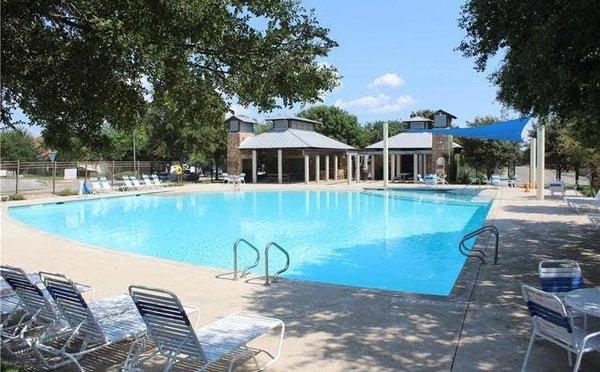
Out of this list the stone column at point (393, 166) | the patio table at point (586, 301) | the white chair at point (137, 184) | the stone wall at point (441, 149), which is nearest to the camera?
the patio table at point (586, 301)

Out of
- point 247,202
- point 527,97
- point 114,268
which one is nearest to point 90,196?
point 247,202

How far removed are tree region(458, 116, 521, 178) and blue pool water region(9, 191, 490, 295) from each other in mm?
14388

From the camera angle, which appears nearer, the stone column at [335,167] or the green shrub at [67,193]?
the green shrub at [67,193]

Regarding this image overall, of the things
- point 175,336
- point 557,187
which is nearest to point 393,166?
point 557,187

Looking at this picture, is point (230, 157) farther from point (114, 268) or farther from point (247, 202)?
point (114, 268)

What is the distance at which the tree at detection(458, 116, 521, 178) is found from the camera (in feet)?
133

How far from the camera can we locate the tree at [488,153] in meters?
40.4

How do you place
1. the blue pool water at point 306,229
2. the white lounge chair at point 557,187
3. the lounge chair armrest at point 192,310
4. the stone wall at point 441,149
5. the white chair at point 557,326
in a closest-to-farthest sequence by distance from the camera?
1. the white chair at point 557,326
2. the lounge chair armrest at point 192,310
3. the blue pool water at point 306,229
4. the white lounge chair at point 557,187
5. the stone wall at point 441,149

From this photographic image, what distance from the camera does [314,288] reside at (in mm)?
7664

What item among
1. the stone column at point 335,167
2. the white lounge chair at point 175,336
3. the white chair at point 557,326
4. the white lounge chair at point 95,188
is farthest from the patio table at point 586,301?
the stone column at point 335,167

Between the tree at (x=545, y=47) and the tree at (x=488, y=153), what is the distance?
33967 millimetres

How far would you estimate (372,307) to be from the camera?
6.61 m

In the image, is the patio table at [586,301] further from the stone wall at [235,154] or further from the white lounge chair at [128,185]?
the stone wall at [235,154]

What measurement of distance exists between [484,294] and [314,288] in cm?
230
